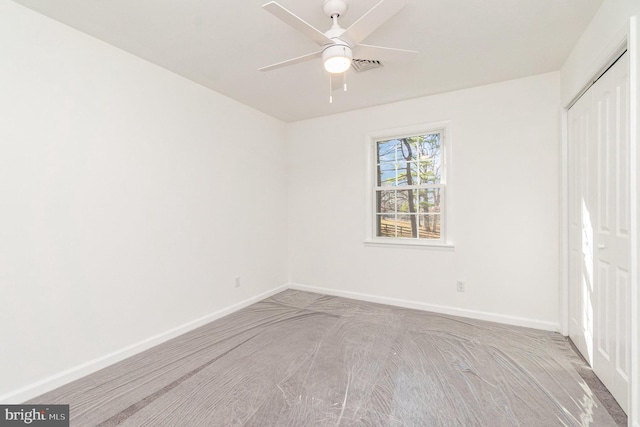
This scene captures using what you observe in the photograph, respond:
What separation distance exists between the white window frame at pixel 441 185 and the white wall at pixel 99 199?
1.78 m

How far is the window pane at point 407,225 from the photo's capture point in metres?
3.70

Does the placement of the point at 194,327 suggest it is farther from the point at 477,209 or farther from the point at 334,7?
the point at 477,209

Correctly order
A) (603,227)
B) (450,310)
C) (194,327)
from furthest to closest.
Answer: (450,310) → (194,327) → (603,227)

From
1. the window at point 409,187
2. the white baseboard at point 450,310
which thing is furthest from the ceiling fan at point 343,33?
the white baseboard at point 450,310

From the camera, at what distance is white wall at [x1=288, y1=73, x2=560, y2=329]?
9.70 feet

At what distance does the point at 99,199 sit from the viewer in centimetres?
230

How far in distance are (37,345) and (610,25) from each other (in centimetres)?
432

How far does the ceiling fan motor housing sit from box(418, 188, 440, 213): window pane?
2.35 metres

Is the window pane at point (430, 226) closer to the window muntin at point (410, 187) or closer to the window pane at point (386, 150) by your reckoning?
the window muntin at point (410, 187)

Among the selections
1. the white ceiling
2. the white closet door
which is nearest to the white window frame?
the white ceiling

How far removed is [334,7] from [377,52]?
0.39 m

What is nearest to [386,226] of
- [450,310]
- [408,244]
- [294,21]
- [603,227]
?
[408,244]

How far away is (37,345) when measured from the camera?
76.8 inches

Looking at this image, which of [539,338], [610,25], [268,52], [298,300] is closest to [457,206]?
[539,338]
